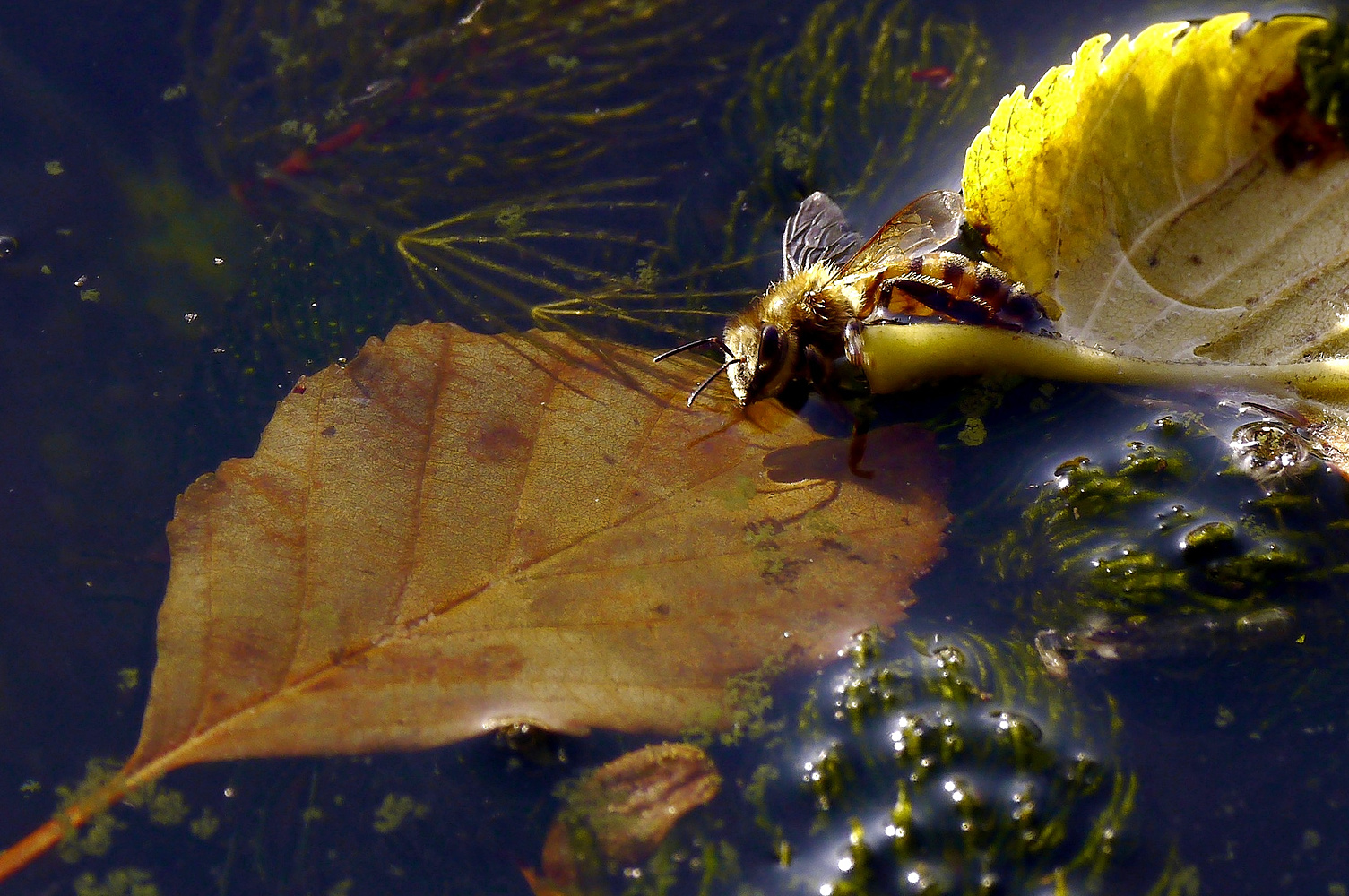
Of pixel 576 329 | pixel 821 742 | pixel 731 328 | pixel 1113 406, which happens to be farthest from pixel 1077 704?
pixel 576 329

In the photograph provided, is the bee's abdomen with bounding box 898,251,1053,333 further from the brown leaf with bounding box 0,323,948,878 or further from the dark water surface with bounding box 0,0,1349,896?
the brown leaf with bounding box 0,323,948,878

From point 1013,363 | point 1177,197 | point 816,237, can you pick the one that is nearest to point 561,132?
point 816,237

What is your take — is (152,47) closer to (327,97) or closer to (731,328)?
(327,97)

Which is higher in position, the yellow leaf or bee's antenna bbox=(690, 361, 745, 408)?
the yellow leaf

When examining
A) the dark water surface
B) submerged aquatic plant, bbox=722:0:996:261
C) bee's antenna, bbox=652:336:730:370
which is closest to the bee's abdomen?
the dark water surface

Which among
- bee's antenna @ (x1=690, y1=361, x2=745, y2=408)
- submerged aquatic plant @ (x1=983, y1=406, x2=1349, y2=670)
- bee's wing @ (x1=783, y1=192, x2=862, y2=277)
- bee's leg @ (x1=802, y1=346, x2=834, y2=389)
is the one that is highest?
bee's wing @ (x1=783, y1=192, x2=862, y2=277)

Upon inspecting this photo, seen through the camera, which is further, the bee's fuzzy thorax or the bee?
the bee's fuzzy thorax
